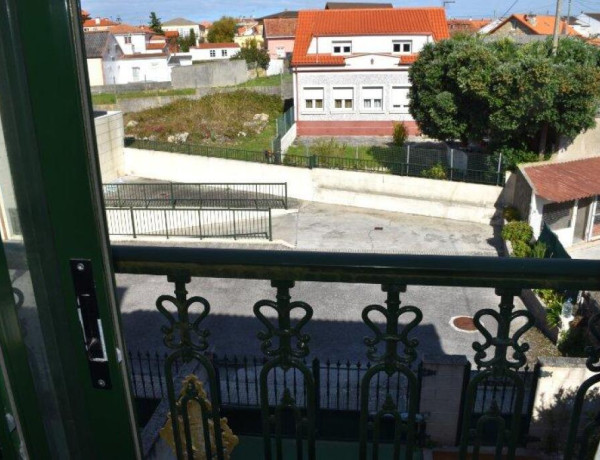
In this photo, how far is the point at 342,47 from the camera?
29469mm

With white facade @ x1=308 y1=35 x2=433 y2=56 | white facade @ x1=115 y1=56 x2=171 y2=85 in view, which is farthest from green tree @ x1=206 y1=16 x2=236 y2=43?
white facade @ x1=308 y1=35 x2=433 y2=56

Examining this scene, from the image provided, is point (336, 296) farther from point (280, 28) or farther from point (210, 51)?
point (210, 51)

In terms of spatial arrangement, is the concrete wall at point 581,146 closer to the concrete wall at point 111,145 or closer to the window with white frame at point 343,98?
the window with white frame at point 343,98

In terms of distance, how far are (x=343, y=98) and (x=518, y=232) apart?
643 inches

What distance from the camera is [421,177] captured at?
64.8 feet

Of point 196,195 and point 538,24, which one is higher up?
point 538,24

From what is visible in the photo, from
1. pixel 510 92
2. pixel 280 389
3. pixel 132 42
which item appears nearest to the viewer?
pixel 280 389

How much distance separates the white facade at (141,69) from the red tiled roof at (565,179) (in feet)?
122

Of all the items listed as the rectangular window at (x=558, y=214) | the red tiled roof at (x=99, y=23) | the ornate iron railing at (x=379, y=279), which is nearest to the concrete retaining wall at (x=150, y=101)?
the rectangular window at (x=558, y=214)

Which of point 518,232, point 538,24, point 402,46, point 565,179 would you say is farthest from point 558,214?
point 538,24

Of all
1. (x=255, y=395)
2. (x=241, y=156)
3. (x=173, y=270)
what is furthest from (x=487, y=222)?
(x=173, y=270)

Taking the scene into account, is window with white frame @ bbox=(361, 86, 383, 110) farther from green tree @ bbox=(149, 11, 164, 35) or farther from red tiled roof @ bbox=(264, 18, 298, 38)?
green tree @ bbox=(149, 11, 164, 35)

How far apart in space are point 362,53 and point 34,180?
95.6 ft

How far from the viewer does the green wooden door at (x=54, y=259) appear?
140cm
